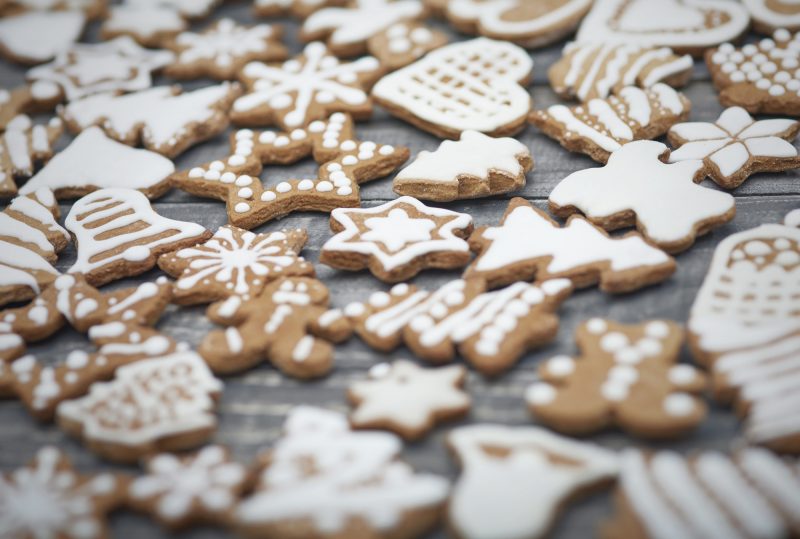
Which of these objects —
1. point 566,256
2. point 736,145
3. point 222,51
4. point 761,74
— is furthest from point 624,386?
point 222,51

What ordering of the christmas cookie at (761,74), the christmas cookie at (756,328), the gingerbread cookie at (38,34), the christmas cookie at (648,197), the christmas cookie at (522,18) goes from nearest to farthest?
1. the christmas cookie at (756,328)
2. the christmas cookie at (648,197)
3. the christmas cookie at (761,74)
4. the christmas cookie at (522,18)
5. the gingerbread cookie at (38,34)

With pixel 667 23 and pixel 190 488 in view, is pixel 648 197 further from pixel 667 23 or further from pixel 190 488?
pixel 190 488

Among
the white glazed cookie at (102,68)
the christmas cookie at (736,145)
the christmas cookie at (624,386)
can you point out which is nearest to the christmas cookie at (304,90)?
the white glazed cookie at (102,68)

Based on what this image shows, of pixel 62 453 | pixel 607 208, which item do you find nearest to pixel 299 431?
pixel 62 453

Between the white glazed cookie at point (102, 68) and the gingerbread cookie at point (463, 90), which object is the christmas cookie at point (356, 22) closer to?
the gingerbread cookie at point (463, 90)

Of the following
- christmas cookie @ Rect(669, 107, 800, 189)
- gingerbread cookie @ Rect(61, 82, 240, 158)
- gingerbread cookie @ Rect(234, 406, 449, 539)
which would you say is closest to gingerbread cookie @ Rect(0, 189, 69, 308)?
gingerbread cookie @ Rect(61, 82, 240, 158)

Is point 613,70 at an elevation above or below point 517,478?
above
